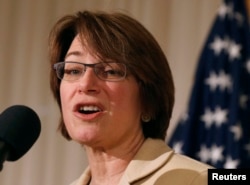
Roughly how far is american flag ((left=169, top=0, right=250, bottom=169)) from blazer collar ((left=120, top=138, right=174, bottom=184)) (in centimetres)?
91

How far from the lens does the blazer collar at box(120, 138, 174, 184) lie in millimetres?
1217

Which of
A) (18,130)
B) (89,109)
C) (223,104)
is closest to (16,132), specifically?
(18,130)

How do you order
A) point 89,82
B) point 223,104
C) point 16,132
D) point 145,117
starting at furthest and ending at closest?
point 223,104
point 145,117
point 89,82
point 16,132

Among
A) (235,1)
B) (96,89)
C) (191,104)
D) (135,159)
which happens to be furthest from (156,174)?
(235,1)

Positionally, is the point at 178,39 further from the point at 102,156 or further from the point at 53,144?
the point at 102,156

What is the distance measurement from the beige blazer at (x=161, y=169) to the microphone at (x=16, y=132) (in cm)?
23

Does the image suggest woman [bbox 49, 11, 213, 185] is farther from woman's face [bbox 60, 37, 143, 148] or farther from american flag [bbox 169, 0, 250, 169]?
american flag [bbox 169, 0, 250, 169]

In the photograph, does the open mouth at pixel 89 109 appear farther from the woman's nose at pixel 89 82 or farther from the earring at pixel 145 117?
the earring at pixel 145 117

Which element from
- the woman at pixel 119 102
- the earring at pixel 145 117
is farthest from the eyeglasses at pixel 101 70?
the earring at pixel 145 117

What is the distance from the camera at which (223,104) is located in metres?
2.21

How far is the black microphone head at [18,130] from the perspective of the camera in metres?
1.08

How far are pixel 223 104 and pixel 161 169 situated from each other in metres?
1.05

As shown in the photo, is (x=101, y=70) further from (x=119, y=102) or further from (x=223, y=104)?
(x=223, y=104)

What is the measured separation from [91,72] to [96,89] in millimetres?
41
